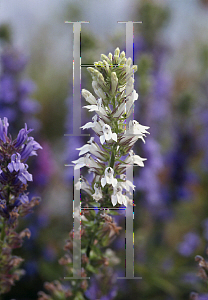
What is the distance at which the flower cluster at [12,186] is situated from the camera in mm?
642

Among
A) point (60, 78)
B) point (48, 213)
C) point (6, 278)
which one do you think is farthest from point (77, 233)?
point (60, 78)

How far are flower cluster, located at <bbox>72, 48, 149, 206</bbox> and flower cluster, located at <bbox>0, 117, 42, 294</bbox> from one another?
127 millimetres

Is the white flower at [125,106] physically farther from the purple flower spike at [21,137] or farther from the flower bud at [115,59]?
the purple flower spike at [21,137]

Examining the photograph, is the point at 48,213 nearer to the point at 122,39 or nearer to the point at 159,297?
the point at 159,297

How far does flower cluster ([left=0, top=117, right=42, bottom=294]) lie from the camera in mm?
642

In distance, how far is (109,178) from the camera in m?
0.58

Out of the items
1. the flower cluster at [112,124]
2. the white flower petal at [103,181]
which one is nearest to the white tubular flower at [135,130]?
the flower cluster at [112,124]

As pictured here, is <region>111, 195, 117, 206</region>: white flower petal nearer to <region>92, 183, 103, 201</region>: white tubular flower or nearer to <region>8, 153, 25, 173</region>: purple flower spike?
<region>92, 183, 103, 201</region>: white tubular flower

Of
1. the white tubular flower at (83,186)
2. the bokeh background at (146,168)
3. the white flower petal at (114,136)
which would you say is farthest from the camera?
the bokeh background at (146,168)

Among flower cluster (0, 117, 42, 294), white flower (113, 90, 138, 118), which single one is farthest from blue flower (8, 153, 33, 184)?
white flower (113, 90, 138, 118)

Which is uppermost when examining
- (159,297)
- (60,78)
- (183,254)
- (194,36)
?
(194,36)

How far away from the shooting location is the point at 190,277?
1.08m

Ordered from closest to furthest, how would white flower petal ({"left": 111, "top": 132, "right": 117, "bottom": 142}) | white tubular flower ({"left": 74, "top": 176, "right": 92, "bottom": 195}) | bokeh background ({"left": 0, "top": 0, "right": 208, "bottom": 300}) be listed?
white flower petal ({"left": 111, "top": 132, "right": 117, "bottom": 142}) < white tubular flower ({"left": 74, "top": 176, "right": 92, "bottom": 195}) < bokeh background ({"left": 0, "top": 0, "right": 208, "bottom": 300})

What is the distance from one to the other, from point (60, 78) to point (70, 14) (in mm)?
329
